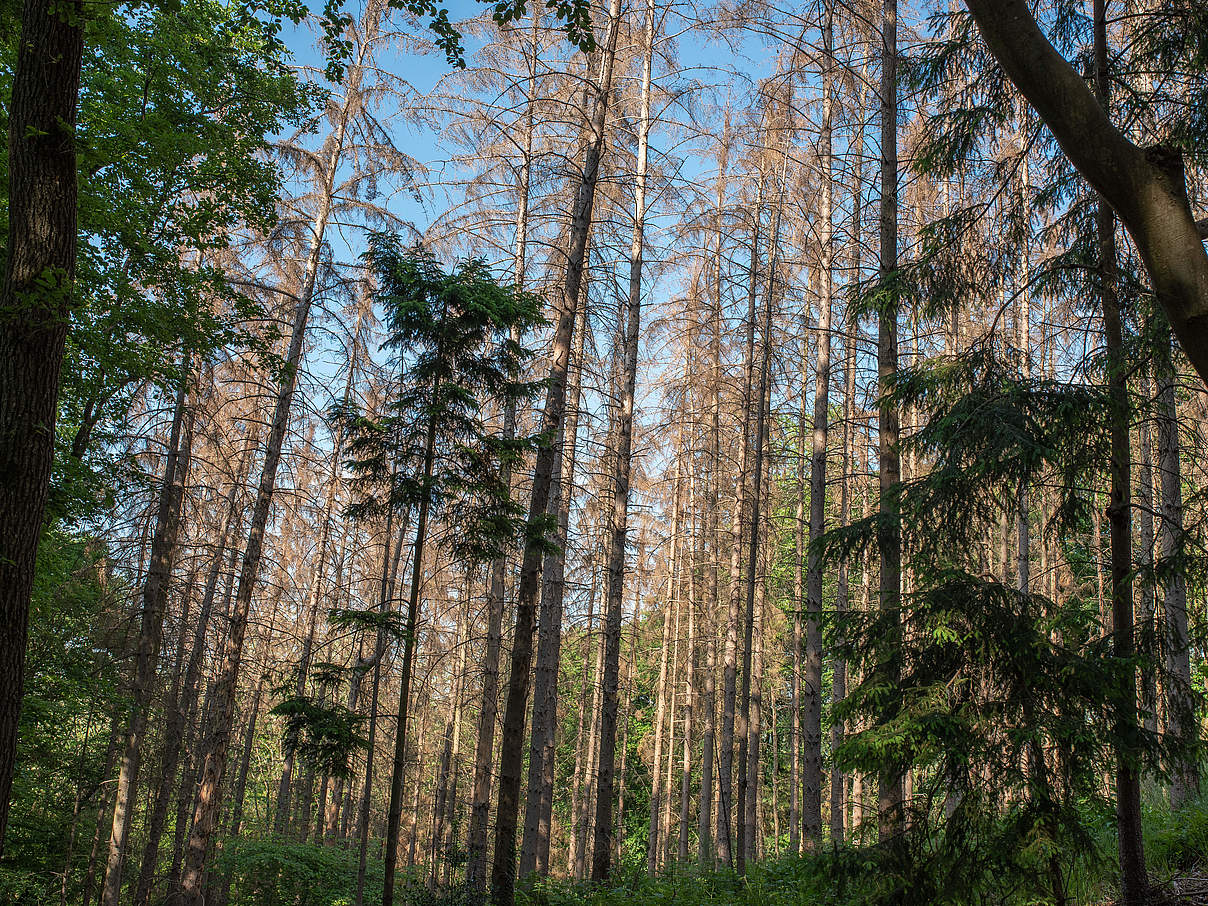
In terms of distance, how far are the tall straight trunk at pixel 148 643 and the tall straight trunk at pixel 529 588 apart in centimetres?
566

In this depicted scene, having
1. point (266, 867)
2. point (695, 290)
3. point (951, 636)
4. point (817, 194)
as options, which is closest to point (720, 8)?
point (817, 194)

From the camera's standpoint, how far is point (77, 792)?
51.3ft

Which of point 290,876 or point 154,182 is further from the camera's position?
point 290,876

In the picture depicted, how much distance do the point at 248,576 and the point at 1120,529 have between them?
10309 mm

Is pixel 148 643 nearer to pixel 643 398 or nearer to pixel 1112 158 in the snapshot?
pixel 643 398

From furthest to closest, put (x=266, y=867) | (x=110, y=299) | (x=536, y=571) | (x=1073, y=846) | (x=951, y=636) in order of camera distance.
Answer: (x=266, y=867), (x=110, y=299), (x=536, y=571), (x=951, y=636), (x=1073, y=846)

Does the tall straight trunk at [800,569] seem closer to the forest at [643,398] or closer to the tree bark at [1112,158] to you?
the forest at [643,398]

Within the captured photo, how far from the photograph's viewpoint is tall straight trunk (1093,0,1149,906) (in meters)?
5.08

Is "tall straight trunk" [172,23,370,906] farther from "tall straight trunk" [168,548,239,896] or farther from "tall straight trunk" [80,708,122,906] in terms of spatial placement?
"tall straight trunk" [80,708,122,906]

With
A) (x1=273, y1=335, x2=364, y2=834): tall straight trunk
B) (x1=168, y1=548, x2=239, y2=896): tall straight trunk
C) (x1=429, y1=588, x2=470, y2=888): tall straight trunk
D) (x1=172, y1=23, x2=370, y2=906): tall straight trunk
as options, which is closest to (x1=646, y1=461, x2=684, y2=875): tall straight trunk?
(x1=429, y1=588, x2=470, y2=888): tall straight trunk

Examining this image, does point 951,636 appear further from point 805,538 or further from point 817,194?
point 805,538

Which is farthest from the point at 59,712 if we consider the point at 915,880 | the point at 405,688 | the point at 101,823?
the point at 915,880

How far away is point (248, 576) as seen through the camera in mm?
10773

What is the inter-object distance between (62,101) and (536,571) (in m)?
5.53
